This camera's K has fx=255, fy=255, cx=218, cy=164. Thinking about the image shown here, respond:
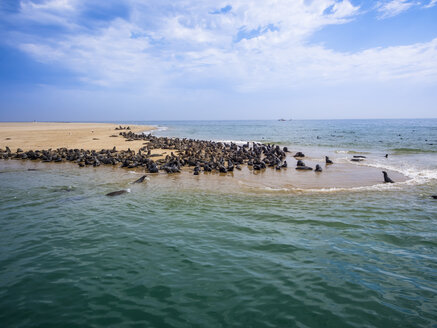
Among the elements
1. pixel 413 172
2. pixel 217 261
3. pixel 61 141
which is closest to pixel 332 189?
pixel 413 172

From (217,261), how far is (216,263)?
0.08 metres

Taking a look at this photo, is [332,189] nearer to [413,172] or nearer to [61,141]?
[413,172]

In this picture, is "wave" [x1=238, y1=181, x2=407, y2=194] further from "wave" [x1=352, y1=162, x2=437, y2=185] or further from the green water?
"wave" [x1=352, y1=162, x2=437, y2=185]

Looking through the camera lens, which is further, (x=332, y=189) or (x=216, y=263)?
(x=332, y=189)

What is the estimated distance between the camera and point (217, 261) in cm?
552

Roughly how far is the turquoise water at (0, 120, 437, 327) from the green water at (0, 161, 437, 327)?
1.0 inches

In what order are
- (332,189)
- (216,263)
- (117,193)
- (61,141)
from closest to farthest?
(216,263) < (117,193) < (332,189) < (61,141)

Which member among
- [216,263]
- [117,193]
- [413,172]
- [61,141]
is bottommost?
[216,263]

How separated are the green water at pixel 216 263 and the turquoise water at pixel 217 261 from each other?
0.09 feet

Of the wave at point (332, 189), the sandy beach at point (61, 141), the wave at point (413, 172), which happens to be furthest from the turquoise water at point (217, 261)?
the sandy beach at point (61, 141)

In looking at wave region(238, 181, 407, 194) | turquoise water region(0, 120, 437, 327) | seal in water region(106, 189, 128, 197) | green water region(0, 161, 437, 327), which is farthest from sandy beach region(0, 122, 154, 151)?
green water region(0, 161, 437, 327)

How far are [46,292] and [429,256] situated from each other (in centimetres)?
802

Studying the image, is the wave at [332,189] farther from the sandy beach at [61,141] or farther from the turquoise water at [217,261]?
the sandy beach at [61,141]

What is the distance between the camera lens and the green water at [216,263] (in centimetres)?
406
